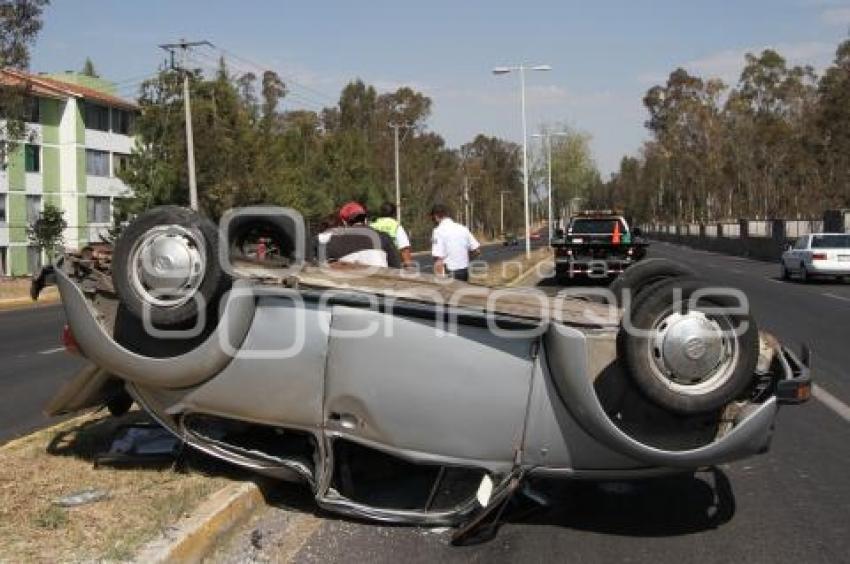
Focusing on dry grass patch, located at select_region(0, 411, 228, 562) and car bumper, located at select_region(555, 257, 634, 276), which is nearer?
dry grass patch, located at select_region(0, 411, 228, 562)

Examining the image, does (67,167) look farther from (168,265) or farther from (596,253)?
(168,265)

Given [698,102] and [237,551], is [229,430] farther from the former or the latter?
[698,102]

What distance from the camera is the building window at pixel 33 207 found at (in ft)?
181

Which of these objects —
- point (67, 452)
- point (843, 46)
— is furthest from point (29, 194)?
point (67, 452)

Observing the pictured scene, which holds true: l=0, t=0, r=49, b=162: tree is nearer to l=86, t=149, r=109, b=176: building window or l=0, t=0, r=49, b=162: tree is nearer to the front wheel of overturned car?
the front wheel of overturned car

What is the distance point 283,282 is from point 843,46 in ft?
178

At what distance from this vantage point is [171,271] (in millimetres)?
5207

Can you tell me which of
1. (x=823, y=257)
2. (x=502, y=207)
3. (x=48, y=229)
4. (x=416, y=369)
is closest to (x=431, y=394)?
(x=416, y=369)

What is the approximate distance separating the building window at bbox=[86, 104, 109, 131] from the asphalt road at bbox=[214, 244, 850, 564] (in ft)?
200

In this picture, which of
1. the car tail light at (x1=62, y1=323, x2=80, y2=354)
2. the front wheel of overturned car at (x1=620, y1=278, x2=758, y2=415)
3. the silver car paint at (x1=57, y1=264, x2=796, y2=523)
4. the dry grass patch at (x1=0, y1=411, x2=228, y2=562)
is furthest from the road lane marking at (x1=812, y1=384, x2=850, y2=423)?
the car tail light at (x1=62, y1=323, x2=80, y2=354)

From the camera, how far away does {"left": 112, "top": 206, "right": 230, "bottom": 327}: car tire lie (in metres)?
5.21

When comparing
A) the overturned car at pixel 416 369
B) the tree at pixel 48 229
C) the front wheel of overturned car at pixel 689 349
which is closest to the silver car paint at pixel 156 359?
the overturned car at pixel 416 369

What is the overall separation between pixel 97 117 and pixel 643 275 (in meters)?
62.0

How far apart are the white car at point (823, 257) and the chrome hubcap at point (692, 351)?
24.4m
